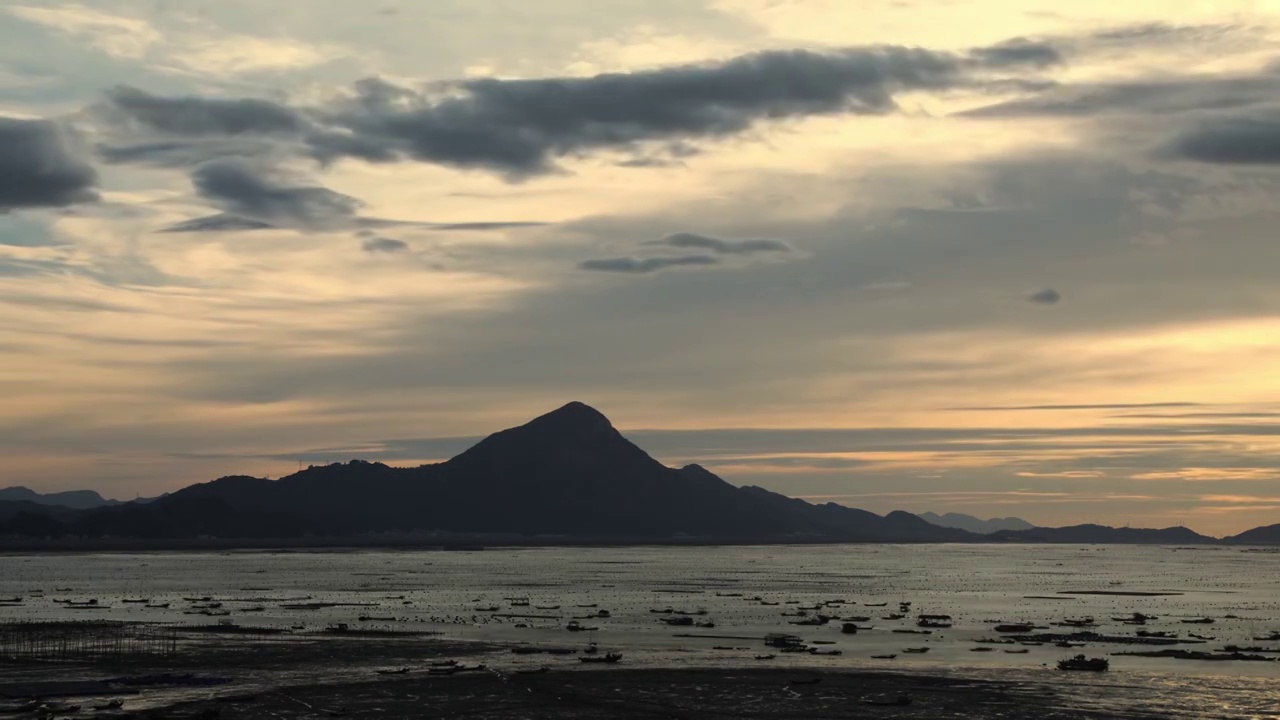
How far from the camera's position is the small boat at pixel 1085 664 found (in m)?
86.8

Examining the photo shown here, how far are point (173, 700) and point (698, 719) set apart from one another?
100ft

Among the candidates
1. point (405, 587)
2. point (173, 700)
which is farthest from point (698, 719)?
point (405, 587)

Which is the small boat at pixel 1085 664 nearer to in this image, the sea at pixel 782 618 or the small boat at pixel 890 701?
the sea at pixel 782 618

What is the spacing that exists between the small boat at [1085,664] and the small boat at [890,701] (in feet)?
66.2

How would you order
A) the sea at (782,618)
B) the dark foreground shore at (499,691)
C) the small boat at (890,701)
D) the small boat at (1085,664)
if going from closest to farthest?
the dark foreground shore at (499,691) < the small boat at (890,701) < the sea at (782,618) < the small boat at (1085,664)

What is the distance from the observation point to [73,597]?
159750mm

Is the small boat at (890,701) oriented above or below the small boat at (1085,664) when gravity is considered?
below

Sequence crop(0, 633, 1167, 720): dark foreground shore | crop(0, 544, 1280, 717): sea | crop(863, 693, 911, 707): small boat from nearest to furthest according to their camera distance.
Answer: crop(0, 633, 1167, 720): dark foreground shore < crop(863, 693, 911, 707): small boat < crop(0, 544, 1280, 717): sea

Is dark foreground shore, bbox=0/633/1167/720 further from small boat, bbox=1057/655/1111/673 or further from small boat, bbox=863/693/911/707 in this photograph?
small boat, bbox=1057/655/1111/673

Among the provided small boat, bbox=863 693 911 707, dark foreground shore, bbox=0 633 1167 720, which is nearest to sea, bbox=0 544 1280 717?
dark foreground shore, bbox=0 633 1167 720

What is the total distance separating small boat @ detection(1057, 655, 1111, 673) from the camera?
285 ft

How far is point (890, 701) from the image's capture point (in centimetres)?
7225

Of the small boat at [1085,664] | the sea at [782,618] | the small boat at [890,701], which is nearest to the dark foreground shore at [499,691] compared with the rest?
the small boat at [890,701]

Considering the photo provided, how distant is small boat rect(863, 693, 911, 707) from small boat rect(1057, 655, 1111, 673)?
66.2 ft
